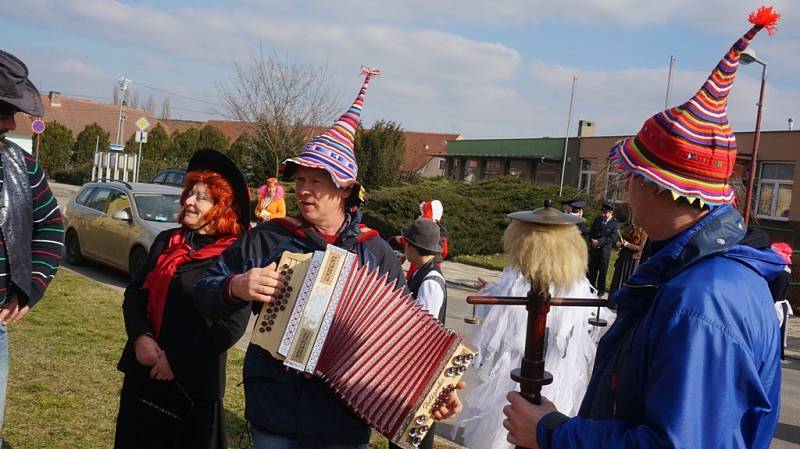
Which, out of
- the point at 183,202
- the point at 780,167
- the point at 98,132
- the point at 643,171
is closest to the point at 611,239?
the point at 183,202

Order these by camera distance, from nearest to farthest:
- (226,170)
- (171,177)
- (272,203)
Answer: (226,170), (272,203), (171,177)

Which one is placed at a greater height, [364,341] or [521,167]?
[521,167]

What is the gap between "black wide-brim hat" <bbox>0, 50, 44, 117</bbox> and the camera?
10.0 ft

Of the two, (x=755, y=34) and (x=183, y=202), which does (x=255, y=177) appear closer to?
(x=183, y=202)

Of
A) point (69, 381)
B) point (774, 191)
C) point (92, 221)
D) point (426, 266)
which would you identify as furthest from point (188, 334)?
point (774, 191)

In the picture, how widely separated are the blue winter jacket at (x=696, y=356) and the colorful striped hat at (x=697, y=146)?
3.4 inches

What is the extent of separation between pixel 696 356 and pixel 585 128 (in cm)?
3709

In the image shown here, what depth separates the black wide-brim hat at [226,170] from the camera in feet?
12.5

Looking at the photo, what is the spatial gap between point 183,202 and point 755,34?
9.50 feet

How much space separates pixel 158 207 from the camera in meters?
11.2

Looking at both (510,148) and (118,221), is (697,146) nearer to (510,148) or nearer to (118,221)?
(118,221)

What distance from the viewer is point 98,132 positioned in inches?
1923

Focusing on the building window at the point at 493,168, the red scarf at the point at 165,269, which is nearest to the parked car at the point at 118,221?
the red scarf at the point at 165,269

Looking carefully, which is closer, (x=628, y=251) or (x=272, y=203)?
(x=628, y=251)
